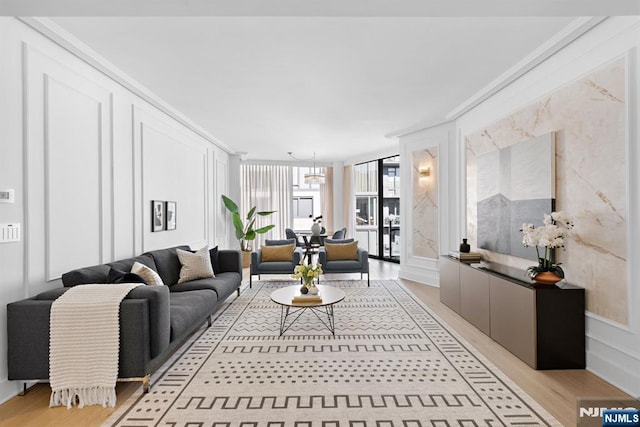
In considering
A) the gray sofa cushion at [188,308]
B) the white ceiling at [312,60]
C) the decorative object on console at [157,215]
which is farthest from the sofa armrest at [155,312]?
the decorative object on console at [157,215]

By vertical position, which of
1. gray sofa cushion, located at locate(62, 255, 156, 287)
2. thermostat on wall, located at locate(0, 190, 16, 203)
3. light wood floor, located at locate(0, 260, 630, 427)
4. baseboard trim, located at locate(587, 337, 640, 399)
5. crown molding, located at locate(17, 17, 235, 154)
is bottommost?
light wood floor, located at locate(0, 260, 630, 427)

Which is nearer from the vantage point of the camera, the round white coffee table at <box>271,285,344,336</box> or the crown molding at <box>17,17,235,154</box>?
the crown molding at <box>17,17,235,154</box>

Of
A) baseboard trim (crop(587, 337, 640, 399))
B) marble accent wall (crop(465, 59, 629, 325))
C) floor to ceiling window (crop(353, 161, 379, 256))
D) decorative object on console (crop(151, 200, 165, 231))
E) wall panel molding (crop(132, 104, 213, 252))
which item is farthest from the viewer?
floor to ceiling window (crop(353, 161, 379, 256))

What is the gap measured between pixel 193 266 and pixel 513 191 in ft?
12.7

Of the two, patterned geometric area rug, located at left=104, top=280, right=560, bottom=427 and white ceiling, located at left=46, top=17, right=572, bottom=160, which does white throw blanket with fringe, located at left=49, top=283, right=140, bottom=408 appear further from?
white ceiling, located at left=46, top=17, right=572, bottom=160

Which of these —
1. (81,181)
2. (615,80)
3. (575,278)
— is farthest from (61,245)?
(615,80)

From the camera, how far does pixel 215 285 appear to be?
163 inches

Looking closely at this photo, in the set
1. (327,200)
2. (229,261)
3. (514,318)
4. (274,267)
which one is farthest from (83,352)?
(327,200)

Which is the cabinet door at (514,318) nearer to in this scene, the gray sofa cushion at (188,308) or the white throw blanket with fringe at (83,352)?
the gray sofa cushion at (188,308)

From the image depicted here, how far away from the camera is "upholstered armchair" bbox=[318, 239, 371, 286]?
239 inches

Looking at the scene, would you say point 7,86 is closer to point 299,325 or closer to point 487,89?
point 299,325

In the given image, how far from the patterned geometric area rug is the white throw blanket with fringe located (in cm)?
27

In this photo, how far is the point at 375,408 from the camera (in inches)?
90.0

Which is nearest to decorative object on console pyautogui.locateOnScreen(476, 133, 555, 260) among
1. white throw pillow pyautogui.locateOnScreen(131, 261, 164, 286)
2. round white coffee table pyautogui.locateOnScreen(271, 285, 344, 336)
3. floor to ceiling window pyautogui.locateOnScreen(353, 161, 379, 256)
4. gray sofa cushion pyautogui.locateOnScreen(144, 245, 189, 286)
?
round white coffee table pyautogui.locateOnScreen(271, 285, 344, 336)
